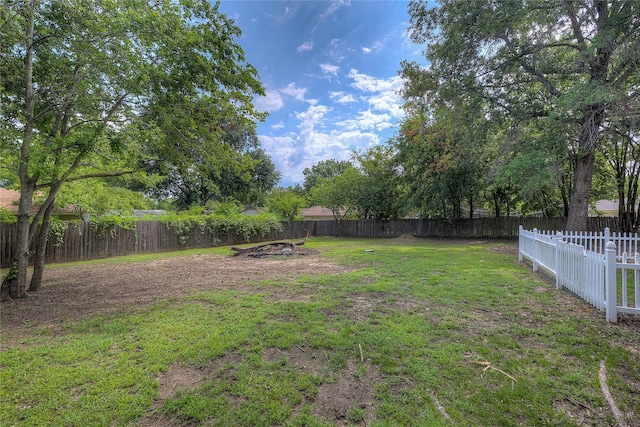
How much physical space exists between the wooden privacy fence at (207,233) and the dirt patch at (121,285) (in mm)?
1731

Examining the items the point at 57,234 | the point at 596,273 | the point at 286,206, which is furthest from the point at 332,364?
the point at 286,206

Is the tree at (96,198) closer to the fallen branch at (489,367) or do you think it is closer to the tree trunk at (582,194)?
the fallen branch at (489,367)

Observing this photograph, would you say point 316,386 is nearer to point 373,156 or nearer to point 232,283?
point 232,283

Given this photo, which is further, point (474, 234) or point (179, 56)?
point (474, 234)

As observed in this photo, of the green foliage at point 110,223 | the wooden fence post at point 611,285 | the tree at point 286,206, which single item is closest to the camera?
the wooden fence post at point 611,285

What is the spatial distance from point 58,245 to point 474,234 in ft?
66.9

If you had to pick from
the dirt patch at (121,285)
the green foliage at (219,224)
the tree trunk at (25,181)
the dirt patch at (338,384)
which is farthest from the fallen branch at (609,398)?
the green foliage at (219,224)

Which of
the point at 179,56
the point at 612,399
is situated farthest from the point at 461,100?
the point at 612,399

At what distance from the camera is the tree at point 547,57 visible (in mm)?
7206

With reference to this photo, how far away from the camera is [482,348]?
9.41 feet

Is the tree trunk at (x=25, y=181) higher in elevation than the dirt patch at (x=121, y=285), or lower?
higher

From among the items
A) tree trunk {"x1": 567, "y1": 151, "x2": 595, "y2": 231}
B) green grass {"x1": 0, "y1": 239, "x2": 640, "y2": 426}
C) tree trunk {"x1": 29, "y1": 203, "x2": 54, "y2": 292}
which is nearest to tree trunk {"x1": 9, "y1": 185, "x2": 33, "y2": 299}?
tree trunk {"x1": 29, "y1": 203, "x2": 54, "y2": 292}

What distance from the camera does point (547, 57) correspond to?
29.7 ft

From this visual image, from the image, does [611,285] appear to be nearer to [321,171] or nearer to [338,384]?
[338,384]
